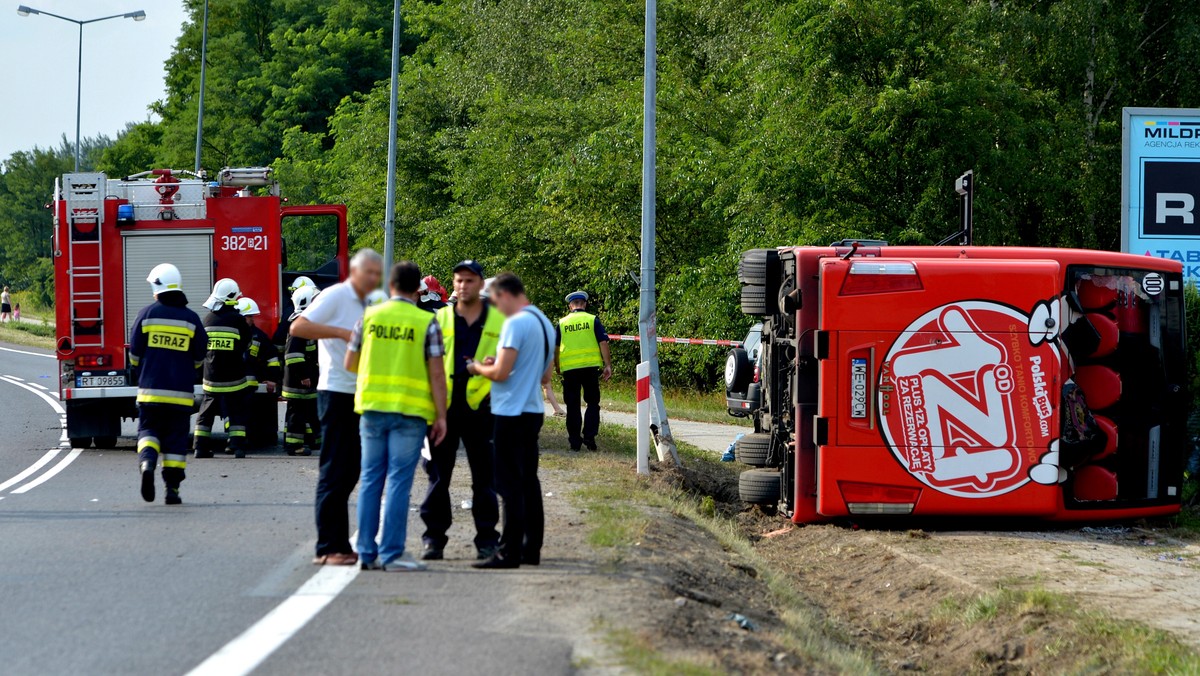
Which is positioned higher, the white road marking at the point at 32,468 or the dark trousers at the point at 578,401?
the dark trousers at the point at 578,401

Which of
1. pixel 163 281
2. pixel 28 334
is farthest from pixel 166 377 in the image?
pixel 28 334

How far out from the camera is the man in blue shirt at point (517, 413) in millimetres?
7973

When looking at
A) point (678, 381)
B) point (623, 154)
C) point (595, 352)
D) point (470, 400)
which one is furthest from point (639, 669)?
point (678, 381)

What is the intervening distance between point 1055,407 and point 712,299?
47.2 feet

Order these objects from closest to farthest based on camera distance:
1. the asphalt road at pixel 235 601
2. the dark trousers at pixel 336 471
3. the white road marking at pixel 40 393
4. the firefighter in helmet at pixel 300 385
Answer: the asphalt road at pixel 235 601 < the dark trousers at pixel 336 471 < the firefighter in helmet at pixel 300 385 < the white road marking at pixel 40 393

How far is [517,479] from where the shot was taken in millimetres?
8078

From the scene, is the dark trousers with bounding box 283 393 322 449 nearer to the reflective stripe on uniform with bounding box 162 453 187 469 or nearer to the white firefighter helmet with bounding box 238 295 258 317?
the white firefighter helmet with bounding box 238 295 258 317

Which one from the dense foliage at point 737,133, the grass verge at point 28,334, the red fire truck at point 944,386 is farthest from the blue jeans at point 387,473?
the grass verge at point 28,334

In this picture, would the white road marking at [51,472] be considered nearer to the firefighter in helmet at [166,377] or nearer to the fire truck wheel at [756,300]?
the firefighter in helmet at [166,377]

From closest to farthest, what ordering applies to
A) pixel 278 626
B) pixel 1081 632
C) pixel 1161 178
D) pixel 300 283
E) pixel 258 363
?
pixel 278 626 → pixel 1081 632 → pixel 258 363 → pixel 300 283 → pixel 1161 178

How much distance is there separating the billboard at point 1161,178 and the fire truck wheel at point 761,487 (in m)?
6.36

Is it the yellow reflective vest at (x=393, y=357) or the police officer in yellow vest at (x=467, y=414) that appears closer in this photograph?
the yellow reflective vest at (x=393, y=357)

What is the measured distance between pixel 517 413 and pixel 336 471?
117 cm

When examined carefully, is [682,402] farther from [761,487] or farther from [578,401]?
[761,487]
